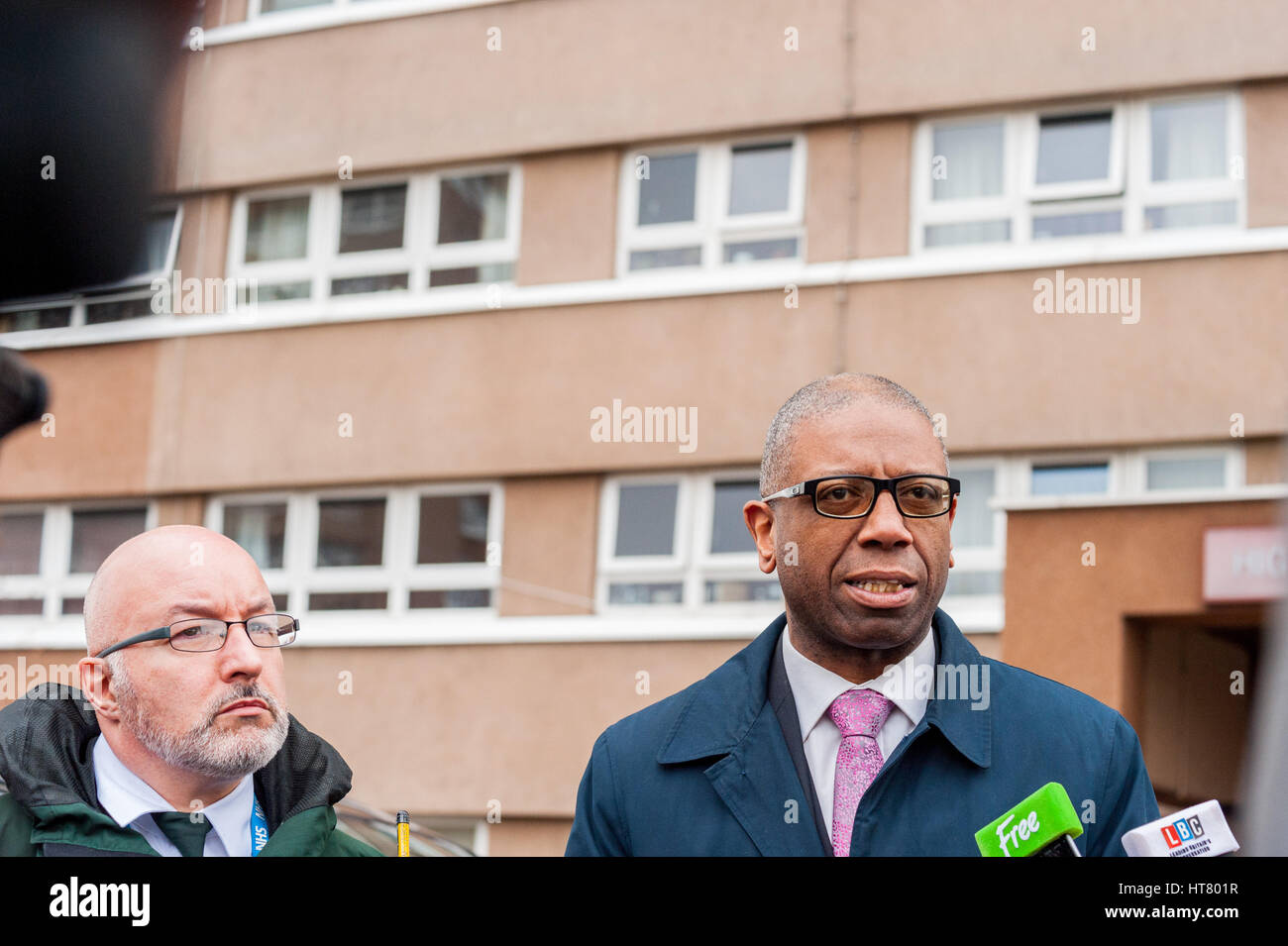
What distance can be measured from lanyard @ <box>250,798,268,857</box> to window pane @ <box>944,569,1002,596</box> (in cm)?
606

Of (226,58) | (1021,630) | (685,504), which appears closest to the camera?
(1021,630)

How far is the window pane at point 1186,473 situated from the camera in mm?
7168

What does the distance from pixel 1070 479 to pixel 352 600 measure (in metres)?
3.44

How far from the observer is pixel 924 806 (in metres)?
1.29

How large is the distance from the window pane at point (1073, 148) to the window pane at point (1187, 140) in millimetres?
218

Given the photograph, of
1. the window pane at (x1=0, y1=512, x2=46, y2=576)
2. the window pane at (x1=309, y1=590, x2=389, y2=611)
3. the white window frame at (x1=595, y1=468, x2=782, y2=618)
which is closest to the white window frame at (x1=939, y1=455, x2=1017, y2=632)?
the white window frame at (x1=595, y1=468, x2=782, y2=618)

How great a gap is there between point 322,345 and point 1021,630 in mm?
3670

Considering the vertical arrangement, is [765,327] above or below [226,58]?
below

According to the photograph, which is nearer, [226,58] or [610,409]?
[226,58]

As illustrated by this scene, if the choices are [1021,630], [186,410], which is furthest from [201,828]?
[186,410]

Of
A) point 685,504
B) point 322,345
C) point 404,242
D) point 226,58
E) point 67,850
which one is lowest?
point 67,850

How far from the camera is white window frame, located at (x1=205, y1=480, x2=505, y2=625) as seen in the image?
8227 mm

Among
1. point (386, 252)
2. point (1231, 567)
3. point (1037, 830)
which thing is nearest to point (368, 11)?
point (386, 252)

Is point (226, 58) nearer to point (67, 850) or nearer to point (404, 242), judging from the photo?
point (404, 242)
